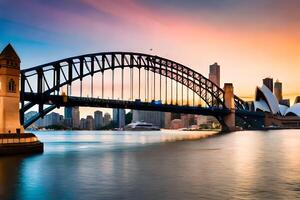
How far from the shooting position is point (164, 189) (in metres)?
26.1

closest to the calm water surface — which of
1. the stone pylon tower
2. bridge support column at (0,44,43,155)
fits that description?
bridge support column at (0,44,43,155)

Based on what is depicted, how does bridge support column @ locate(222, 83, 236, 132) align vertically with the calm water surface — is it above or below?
above

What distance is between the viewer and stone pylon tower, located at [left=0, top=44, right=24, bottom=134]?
50.9m

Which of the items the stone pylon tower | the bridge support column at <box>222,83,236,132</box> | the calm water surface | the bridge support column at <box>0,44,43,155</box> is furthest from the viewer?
the bridge support column at <box>222,83,236,132</box>

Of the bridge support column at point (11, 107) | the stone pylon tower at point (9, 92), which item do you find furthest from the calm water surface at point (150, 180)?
the stone pylon tower at point (9, 92)

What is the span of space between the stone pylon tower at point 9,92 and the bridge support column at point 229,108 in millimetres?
117675

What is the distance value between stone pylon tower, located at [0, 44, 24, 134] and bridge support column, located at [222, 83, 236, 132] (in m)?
118

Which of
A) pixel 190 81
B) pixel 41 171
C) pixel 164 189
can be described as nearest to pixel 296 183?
pixel 164 189

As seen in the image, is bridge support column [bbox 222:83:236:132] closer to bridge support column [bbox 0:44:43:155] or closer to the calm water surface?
bridge support column [bbox 0:44:43:155]

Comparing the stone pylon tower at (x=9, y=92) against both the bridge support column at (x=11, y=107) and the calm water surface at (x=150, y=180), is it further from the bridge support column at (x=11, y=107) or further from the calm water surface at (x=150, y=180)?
the calm water surface at (x=150, y=180)

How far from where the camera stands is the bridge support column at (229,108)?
165 meters

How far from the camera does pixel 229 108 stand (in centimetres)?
16762

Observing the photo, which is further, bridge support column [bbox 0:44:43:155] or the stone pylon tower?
the stone pylon tower

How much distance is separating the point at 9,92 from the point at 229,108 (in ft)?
404
